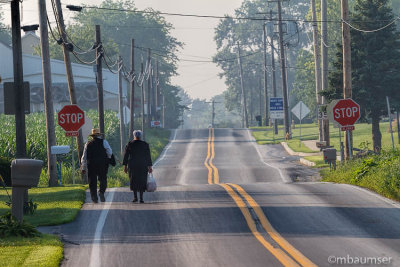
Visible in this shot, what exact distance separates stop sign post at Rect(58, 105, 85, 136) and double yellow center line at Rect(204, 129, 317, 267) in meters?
7.51

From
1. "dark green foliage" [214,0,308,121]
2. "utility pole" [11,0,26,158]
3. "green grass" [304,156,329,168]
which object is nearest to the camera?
"utility pole" [11,0,26,158]

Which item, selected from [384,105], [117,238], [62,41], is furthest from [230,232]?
[384,105]

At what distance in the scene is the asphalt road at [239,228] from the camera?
40.2ft

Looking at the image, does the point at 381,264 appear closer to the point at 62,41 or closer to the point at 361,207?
the point at 361,207

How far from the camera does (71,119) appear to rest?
92.3 feet

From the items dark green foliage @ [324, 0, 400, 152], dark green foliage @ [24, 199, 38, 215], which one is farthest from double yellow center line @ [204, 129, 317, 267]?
dark green foliage @ [324, 0, 400, 152]

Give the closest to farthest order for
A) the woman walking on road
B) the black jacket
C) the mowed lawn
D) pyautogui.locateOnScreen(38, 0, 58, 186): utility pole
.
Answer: the mowed lawn
the woman walking on road
the black jacket
pyautogui.locateOnScreen(38, 0, 58, 186): utility pole

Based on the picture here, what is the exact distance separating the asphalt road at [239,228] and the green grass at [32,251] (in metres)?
0.24

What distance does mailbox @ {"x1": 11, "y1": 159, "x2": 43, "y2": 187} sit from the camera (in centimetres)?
1443

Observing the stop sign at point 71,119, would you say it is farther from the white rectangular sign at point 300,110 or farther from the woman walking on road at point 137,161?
the white rectangular sign at point 300,110

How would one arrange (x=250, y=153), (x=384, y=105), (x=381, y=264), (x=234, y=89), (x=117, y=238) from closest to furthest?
(x=381, y=264) < (x=117, y=238) < (x=384, y=105) < (x=250, y=153) < (x=234, y=89)

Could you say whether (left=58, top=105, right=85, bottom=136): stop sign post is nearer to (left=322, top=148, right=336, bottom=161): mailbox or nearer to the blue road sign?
(left=322, top=148, right=336, bottom=161): mailbox

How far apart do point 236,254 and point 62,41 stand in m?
21.7

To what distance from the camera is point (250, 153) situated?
191 feet
